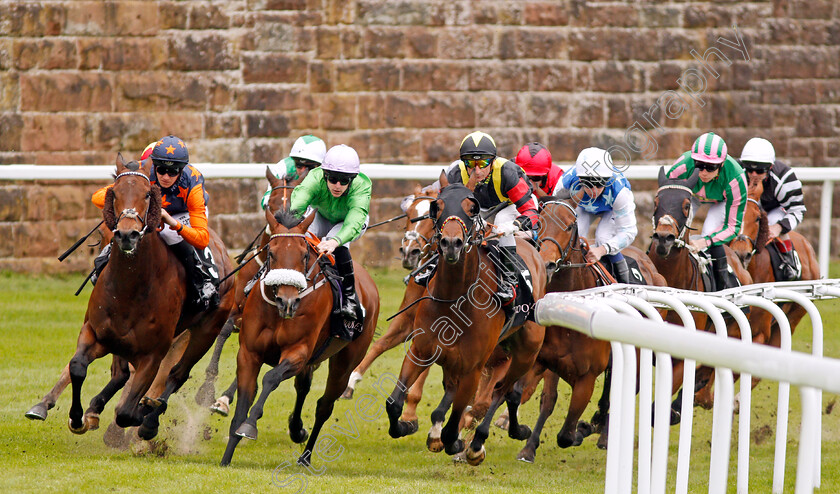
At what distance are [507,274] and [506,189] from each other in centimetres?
72

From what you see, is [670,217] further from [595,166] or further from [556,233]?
[556,233]

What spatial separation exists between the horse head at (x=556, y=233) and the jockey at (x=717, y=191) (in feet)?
5.23

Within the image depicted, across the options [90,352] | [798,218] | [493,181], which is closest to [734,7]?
[798,218]

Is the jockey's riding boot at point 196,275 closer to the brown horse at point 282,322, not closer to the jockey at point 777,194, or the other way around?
the brown horse at point 282,322

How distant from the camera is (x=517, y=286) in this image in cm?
689

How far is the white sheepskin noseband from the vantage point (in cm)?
605

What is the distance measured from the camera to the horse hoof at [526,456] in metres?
7.32

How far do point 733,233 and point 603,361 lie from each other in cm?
219

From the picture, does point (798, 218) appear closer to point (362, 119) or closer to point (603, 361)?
point (603, 361)

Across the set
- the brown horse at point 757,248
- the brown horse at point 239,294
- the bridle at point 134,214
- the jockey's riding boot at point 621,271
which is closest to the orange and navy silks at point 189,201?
the brown horse at point 239,294

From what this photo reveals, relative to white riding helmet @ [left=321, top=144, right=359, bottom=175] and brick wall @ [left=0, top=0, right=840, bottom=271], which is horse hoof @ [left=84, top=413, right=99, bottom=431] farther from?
brick wall @ [left=0, top=0, right=840, bottom=271]

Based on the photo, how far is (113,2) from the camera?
1203 centimetres

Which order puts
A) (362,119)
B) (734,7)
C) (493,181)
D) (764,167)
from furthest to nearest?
(734,7) → (362,119) → (764,167) → (493,181)

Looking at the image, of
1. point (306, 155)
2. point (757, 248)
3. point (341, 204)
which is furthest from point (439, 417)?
point (757, 248)
